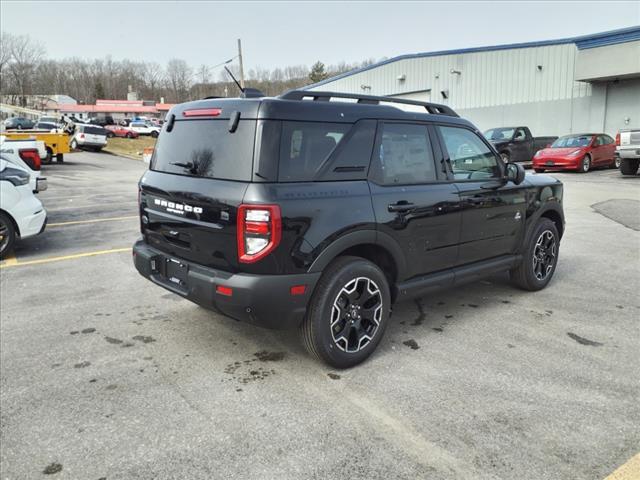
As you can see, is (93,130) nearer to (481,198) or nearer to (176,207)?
(176,207)

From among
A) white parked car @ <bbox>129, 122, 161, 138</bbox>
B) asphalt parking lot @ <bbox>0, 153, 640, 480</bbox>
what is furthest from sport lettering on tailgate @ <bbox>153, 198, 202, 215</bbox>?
white parked car @ <bbox>129, 122, 161, 138</bbox>

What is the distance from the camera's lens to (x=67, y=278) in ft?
20.1

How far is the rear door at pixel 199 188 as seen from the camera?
3.32 m

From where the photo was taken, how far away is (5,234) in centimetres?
705

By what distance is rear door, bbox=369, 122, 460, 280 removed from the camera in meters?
3.85

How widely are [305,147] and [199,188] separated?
2.57ft

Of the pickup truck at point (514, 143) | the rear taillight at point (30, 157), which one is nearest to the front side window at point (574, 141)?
the pickup truck at point (514, 143)

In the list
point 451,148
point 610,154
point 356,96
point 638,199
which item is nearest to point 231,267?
point 356,96

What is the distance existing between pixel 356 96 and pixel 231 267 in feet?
5.47

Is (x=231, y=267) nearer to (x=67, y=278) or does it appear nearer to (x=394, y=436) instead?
(x=394, y=436)

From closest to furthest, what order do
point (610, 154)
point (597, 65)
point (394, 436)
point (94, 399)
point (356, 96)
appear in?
point (394, 436), point (94, 399), point (356, 96), point (610, 154), point (597, 65)

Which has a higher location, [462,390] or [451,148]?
[451,148]

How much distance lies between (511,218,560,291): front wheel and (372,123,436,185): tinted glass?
5.69 ft

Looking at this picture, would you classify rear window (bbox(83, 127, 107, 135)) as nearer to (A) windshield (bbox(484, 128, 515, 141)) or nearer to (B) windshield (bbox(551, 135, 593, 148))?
(A) windshield (bbox(484, 128, 515, 141))
